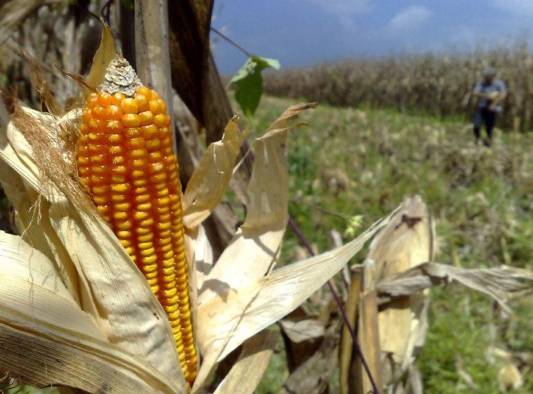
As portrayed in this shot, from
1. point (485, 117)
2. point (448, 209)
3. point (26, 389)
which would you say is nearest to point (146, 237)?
point (26, 389)

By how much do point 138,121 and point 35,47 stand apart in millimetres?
2155

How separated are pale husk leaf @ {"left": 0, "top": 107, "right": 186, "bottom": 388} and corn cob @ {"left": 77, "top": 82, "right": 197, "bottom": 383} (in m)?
0.03

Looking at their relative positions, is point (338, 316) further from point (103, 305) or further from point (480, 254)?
point (480, 254)

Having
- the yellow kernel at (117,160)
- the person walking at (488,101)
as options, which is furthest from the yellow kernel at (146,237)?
the person walking at (488,101)

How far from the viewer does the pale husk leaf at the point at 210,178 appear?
69 cm

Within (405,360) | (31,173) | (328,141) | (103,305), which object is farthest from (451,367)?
(328,141)

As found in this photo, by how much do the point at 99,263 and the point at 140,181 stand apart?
0.11 metres

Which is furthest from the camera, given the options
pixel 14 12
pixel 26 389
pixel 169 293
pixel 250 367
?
pixel 26 389

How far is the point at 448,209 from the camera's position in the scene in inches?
122

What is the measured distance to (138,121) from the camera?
572 millimetres

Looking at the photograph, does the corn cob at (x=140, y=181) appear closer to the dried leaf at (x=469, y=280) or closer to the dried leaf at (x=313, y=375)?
the dried leaf at (x=313, y=375)

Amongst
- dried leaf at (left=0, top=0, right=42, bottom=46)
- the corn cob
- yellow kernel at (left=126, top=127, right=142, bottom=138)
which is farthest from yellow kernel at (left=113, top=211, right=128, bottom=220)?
dried leaf at (left=0, top=0, right=42, bottom=46)

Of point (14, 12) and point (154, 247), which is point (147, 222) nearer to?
point (154, 247)

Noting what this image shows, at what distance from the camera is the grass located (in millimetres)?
1729
